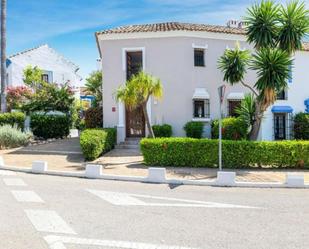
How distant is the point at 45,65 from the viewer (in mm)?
35375

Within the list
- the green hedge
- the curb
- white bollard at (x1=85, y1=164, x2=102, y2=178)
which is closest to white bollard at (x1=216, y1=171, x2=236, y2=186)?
the curb

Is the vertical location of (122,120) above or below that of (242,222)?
above

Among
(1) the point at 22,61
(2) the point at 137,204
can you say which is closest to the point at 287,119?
(2) the point at 137,204

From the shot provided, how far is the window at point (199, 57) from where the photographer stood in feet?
66.2

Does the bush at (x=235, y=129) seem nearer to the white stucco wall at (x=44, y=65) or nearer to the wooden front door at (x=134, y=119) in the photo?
the wooden front door at (x=134, y=119)

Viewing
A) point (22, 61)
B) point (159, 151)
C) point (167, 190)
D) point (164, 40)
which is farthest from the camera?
point (22, 61)

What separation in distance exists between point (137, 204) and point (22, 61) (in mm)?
29064

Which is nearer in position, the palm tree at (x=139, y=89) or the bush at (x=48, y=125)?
the palm tree at (x=139, y=89)

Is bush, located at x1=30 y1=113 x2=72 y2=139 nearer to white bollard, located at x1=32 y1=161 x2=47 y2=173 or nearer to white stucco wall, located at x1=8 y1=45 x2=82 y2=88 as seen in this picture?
white bollard, located at x1=32 y1=161 x2=47 y2=173

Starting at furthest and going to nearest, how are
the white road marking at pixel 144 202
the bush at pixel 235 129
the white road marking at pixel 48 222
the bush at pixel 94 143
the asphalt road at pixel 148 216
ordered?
the bush at pixel 235 129, the bush at pixel 94 143, the white road marking at pixel 144 202, the white road marking at pixel 48 222, the asphalt road at pixel 148 216

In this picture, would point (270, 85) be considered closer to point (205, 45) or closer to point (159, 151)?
point (159, 151)

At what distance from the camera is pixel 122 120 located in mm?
19812

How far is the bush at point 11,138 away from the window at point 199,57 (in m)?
10.3

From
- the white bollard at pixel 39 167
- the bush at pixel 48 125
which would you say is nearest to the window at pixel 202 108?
the bush at pixel 48 125
